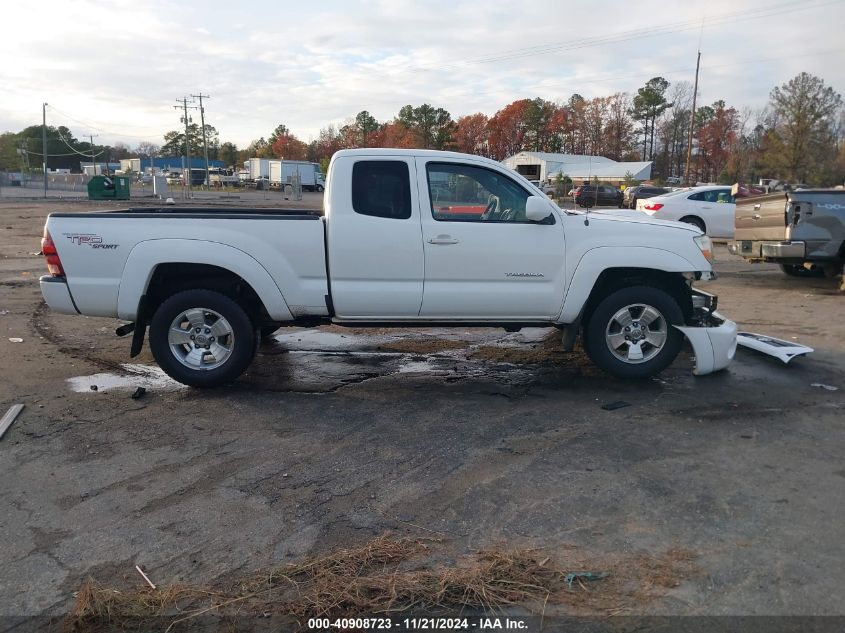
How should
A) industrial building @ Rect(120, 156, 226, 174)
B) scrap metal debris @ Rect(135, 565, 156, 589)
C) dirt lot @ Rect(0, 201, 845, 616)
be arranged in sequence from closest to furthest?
1. scrap metal debris @ Rect(135, 565, 156, 589)
2. dirt lot @ Rect(0, 201, 845, 616)
3. industrial building @ Rect(120, 156, 226, 174)

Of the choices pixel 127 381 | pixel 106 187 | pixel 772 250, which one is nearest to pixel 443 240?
pixel 127 381

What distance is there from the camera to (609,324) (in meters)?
6.29

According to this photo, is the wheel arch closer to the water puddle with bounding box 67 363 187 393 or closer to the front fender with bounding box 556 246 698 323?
the front fender with bounding box 556 246 698 323

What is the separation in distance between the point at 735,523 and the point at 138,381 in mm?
5261

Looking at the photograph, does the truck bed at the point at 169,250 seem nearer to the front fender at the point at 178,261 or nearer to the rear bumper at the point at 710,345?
the front fender at the point at 178,261

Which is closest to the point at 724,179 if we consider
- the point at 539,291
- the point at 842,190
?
the point at 842,190

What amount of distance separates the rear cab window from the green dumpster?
40.2m

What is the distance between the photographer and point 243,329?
6.05 m

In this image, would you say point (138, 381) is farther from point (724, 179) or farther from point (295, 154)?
point (295, 154)

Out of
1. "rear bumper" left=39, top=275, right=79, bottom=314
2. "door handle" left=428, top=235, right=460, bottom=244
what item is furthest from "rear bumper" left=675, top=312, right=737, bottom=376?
"rear bumper" left=39, top=275, right=79, bottom=314

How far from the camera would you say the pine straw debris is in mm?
3051

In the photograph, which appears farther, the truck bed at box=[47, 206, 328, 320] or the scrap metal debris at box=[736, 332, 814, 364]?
the scrap metal debris at box=[736, 332, 814, 364]

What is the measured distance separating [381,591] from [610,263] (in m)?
3.85

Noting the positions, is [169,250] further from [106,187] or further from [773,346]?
[106,187]
